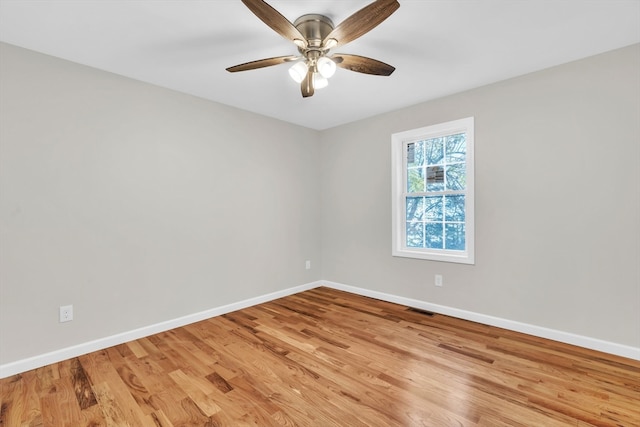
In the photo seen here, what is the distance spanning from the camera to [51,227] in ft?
7.47

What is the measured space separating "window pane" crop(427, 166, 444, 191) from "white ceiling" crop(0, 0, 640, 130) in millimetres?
892

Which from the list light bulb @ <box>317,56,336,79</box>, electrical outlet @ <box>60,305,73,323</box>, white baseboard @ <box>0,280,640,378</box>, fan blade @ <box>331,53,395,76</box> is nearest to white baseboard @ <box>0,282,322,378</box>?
white baseboard @ <box>0,280,640,378</box>

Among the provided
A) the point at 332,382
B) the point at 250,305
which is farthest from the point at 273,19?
the point at 250,305

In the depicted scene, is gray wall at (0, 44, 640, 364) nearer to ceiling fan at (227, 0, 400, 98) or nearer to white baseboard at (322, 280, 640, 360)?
white baseboard at (322, 280, 640, 360)

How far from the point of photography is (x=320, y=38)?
192 cm

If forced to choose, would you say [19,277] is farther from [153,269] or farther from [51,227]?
[153,269]

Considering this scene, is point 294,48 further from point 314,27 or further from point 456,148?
point 456,148

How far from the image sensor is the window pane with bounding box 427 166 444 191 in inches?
131

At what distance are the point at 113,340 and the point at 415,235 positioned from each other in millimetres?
3296

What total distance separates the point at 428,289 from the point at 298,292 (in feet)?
5.82

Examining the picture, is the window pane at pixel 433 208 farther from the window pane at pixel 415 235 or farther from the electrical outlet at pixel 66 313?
the electrical outlet at pixel 66 313

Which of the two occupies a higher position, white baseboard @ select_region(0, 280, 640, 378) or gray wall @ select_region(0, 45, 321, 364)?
gray wall @ select_region(0, 45, 321, 364)

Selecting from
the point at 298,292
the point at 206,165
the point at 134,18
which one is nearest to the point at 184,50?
the point at 134,18

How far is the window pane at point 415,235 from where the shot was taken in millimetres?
3527
